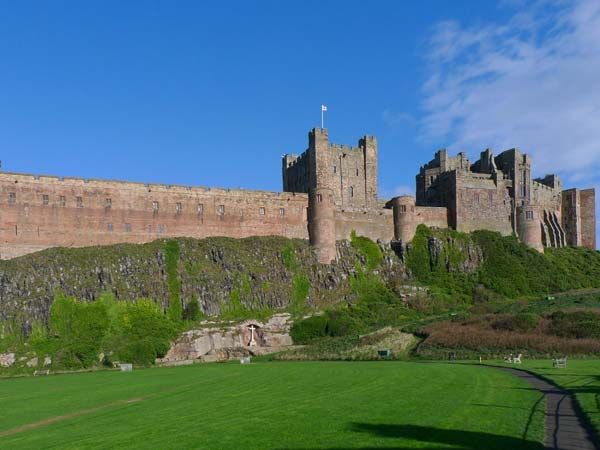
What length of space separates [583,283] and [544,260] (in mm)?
4754

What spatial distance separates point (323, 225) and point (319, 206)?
79.8 inches

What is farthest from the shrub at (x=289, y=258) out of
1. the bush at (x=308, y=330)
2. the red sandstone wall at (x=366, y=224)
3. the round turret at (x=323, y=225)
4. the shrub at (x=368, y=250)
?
the bush at (x=308, y=330)

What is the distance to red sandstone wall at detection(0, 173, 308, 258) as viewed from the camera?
58656mm

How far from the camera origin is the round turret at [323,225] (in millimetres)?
69000

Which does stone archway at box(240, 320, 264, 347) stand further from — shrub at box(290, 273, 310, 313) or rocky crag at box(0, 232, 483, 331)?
shrub at box(290, 273, 310, 313)

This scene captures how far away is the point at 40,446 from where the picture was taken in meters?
18.5

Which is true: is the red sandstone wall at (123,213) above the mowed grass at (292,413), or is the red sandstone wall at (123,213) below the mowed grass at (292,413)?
above

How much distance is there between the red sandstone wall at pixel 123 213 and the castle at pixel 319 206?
91 mm

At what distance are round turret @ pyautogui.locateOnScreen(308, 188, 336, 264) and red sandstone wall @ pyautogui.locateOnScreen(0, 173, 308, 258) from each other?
151 cm

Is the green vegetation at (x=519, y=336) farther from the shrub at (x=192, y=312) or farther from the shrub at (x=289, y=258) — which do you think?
the shrub at (x=192, y=312)

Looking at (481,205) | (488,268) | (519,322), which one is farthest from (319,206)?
(519,322)

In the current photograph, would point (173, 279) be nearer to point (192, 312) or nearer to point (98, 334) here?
point (192, 312)

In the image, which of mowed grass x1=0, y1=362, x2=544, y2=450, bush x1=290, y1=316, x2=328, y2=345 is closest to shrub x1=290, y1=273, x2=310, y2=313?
bush x1=290, y1=316, x2=328, y2=345

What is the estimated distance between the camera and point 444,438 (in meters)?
16.4
